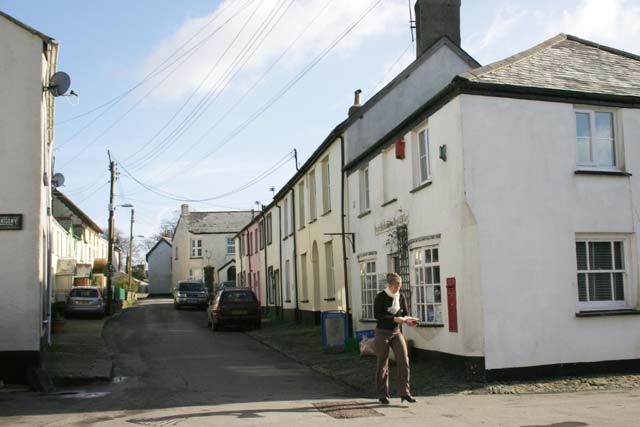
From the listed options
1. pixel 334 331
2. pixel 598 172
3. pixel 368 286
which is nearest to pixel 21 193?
pixel 334 331

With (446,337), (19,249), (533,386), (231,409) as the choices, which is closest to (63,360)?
(19,249)

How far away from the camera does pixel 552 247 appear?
12852mm

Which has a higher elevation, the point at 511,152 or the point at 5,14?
the point at 5,14

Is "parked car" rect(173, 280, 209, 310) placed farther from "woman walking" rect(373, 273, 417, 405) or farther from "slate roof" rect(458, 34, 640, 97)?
"woman walking" rect(373, 273, 417, 405)

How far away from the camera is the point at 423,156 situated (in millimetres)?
15273

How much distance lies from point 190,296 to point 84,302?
38.7 feet

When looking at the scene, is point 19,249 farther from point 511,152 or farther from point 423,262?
point 511,152

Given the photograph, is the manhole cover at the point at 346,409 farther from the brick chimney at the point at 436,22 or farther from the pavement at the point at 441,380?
the brick chimney at the point at 436,22

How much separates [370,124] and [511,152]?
31.6 feet

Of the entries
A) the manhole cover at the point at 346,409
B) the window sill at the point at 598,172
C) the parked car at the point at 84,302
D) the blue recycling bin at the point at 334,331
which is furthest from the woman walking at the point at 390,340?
the parked car at the point at 84,302

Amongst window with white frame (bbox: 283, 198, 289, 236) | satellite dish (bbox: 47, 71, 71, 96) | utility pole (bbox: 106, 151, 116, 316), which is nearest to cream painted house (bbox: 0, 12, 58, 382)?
satellite dish (bbox: 47, 71, 71, 96)

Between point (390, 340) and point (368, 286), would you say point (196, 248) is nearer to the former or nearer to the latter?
point (368, 286)

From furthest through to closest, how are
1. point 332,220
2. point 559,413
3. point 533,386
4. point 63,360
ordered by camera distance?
point 332,220 < point 63,360 < point 533,386 < point 559,413

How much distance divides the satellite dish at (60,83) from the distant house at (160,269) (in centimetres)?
7251
